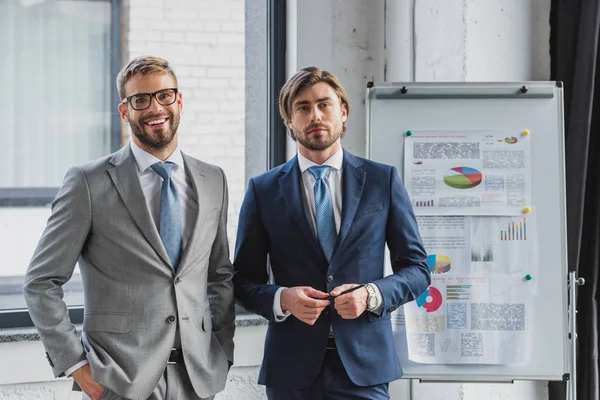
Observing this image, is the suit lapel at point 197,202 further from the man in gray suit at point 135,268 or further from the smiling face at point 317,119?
the smiling face at point 317,119

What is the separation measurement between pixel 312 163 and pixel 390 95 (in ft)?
2.22

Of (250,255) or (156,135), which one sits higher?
(156,135)

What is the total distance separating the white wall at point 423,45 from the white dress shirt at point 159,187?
1152mm

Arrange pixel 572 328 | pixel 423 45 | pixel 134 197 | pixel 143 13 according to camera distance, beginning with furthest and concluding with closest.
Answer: pixel 143 13 → pixel 423 45 → pixel 572 328 → pixel 134 197

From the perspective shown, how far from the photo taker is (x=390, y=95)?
2.74m

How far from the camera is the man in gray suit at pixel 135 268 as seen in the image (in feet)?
6.26

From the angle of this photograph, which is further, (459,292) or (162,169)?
(459,292)

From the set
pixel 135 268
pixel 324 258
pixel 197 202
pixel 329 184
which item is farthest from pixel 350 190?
pixel 135 268

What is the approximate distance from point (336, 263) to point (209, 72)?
1522 mm

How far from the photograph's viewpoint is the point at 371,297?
201 cm

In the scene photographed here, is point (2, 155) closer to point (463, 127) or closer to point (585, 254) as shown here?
point (463, 127)

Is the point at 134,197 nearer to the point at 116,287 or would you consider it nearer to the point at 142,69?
the point at 116,287

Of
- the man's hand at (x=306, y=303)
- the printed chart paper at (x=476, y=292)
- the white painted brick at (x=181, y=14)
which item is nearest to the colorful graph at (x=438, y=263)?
the printed chart paper at (x=476, y=292)

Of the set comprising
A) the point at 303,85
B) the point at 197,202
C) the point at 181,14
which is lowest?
the point at 197,202
